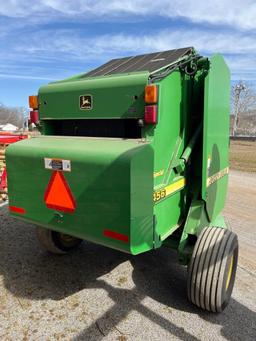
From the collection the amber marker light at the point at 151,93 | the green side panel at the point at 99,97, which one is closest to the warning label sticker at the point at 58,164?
the green side panel at the point at 99,97

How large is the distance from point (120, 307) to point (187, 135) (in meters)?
1.73

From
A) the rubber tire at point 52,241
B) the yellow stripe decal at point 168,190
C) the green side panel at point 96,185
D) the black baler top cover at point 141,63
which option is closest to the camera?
the green side panel at point 96,185

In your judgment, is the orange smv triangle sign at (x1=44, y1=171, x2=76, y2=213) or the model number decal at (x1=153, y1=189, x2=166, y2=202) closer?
the model number decal at (x1=153, y1=189, x2=166, y2=202)

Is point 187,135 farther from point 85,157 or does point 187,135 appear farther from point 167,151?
point 85,157

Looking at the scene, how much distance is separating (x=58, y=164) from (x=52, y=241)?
4.88 ft

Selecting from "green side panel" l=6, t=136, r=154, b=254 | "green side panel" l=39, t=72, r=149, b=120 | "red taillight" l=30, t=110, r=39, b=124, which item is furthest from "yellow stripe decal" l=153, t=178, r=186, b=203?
"red taillight" l=30, t=110, r=39, b=124

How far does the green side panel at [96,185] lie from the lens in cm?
232

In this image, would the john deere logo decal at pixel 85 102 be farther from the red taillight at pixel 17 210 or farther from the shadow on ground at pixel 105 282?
the shadow on ground at pixel 105 282

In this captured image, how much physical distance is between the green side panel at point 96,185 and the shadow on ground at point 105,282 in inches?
30.5

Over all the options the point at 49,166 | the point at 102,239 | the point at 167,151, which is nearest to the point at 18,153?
the point at 49,166

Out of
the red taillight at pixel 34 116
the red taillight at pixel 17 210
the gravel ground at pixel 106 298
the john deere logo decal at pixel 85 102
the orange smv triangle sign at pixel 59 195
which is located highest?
the john deere logo decal at pixel 85 102

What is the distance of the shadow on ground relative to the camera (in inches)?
107

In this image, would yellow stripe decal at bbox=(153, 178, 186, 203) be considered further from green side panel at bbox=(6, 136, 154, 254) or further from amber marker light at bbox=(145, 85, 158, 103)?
amber marker light at bbox=(145, 85, 158, 103)

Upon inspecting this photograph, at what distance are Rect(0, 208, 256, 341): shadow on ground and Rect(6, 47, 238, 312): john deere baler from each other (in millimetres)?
253
